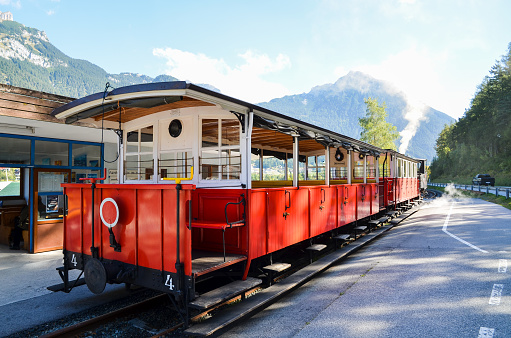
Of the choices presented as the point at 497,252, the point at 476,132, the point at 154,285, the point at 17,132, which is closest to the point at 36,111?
the point at 17,132

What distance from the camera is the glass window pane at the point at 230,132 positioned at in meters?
5.16

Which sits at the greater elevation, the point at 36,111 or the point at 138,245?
the point at 36,111

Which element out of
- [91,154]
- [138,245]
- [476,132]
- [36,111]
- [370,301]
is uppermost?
[476,132]

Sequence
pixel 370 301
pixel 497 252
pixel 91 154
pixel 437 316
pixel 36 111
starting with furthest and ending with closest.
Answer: pixel 91 154 < pixel 497 252 < pixel 36 111 < pixel 370 301 < pixel 437 316

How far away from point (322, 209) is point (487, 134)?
6525cm

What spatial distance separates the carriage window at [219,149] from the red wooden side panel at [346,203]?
12.9ft

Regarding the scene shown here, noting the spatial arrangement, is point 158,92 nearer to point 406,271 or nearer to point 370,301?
point 370,301

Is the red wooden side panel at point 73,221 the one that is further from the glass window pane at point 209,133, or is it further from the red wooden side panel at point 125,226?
the glass window pane at point 209,133

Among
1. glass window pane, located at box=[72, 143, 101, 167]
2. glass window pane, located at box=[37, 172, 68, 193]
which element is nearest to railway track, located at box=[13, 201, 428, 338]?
glass window pane, located at box=[37, 172, 68, 193]

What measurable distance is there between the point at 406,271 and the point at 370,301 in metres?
1.95

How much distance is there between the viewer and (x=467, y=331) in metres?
3.87

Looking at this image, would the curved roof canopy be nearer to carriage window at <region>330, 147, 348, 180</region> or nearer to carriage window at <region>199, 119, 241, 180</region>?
carriage window at <region>199, 119, 241, 180</region>

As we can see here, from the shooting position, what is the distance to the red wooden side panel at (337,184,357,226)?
8258 mm

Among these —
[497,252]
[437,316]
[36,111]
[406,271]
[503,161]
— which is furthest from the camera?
[503,161]
